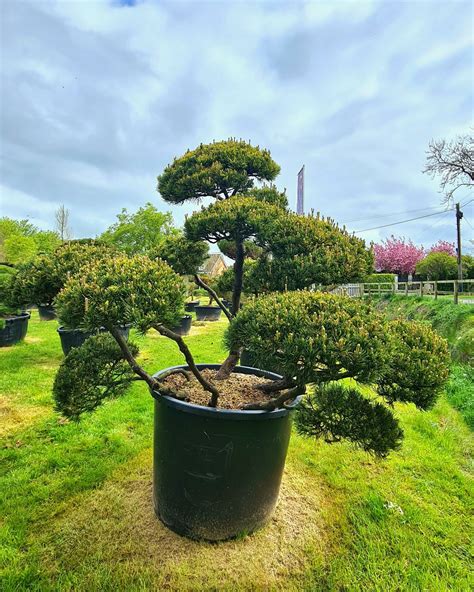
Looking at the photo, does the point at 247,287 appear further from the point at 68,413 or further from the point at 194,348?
the point at 194,348

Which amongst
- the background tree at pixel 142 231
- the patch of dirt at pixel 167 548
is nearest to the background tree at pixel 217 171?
the patch of dirt at pixel 167 548

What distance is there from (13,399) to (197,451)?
327 cm

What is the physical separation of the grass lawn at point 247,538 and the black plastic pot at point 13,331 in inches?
158

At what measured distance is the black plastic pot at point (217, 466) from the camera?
197cm

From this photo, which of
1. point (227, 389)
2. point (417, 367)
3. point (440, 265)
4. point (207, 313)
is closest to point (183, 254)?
point (227, 389)

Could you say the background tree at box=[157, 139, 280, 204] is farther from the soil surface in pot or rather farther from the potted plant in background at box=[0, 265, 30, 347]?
the potted plant in background at box=[0, 265, 30, 347]

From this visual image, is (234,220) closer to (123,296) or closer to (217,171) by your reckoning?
(217,171)

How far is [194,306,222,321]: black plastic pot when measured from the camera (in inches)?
478

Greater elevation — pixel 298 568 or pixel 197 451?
pixel 197 451

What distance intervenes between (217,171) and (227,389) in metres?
1.87

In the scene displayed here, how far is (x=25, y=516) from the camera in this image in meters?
2.20

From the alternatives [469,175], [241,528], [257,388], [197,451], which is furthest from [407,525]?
[469,175]

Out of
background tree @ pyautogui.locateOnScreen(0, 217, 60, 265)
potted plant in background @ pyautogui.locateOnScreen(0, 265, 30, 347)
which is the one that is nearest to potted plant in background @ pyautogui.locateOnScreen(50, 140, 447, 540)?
potted plant in background @ pyautogui.locateOnScreen(0, 265, 30, 347)

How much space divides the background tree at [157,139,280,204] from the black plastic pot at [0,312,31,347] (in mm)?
5346
